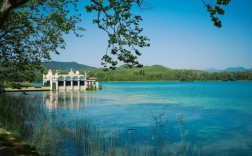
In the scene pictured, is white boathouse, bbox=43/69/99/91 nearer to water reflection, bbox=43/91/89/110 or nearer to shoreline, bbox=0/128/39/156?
water reflection, bbox=43/91/89/110

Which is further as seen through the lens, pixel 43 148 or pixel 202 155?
pixel 202 155

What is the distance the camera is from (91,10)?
7570 mm

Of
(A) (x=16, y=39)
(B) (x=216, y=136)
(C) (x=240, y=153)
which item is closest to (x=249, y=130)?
(B) (x=216, y=136)

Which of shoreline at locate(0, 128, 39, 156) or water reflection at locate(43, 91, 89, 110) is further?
water reflection at locate(43, 91, 89, 110)

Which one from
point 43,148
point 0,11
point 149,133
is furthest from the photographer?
point 149,133

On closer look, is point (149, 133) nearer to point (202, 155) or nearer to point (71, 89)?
point (202, 155)

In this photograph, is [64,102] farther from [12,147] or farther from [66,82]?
[66,82]

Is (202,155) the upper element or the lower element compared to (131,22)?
lower

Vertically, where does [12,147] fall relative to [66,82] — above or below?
below

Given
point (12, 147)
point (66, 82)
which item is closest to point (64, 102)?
point (12, 147)

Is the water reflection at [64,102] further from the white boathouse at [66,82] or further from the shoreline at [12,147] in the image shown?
the white boathouse at [66,82]

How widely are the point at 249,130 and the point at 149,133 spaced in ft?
29.4

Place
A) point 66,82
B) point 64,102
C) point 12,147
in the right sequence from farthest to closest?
point 66,82 → point 64,102 → point 12,147

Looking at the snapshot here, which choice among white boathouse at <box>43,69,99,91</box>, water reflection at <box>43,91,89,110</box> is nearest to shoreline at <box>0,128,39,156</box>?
water reflection at <box>43,91,89,110</box>
